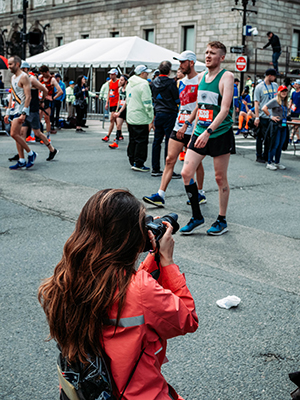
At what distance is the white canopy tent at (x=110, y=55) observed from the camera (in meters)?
20.4

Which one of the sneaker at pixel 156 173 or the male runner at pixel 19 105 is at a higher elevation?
the male runner at pixel 19 105

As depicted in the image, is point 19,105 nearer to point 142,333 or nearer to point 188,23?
point 142,333

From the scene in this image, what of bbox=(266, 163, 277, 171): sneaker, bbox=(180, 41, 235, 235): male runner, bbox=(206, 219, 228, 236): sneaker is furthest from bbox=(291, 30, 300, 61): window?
bbox=(206, 219, 228, 236): sneaker

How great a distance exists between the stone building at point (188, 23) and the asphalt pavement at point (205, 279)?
927 inches

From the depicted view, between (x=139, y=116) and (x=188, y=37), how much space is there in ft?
85.9

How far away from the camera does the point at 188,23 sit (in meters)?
33.6

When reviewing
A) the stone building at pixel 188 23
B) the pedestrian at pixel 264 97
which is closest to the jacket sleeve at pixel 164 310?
the pedestrian at pixel 264 97

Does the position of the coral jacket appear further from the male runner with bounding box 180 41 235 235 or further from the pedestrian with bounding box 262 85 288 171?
the pedestrian with bounding box 262 85 288 171

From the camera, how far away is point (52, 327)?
69.1 inches

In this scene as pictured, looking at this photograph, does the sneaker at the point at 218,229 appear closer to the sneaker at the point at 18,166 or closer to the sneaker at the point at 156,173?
the sneaker at the point at 156,173

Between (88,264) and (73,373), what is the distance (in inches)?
14.4

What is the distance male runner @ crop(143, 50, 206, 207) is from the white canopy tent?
44.3ft

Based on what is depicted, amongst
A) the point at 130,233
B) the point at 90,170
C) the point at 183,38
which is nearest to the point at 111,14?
the point at 183,38

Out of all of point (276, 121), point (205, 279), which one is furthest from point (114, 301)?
point (276, 121)
